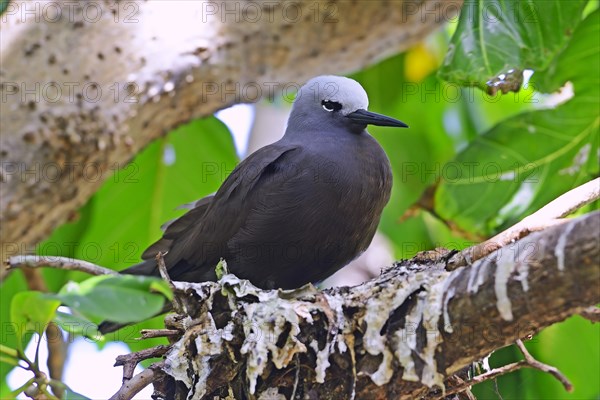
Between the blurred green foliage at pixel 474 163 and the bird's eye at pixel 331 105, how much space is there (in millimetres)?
599

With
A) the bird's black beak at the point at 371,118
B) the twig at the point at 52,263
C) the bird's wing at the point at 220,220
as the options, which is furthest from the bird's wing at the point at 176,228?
the twig at the point at 52,263

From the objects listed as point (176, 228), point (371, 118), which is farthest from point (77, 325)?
point (371, 118)

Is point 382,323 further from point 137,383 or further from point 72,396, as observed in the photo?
point 72,396

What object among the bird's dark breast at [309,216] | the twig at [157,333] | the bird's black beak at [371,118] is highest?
the bird's black beak at [371,118]

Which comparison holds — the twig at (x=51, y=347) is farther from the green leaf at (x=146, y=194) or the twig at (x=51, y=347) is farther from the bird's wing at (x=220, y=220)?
the bird's wing at (x=220, y=220)

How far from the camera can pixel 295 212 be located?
413 cm

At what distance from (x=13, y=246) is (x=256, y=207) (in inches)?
49.8

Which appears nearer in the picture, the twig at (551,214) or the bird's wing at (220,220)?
the twig at (551,214)

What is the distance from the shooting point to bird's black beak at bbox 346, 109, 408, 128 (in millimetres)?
4400

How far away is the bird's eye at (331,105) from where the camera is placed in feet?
15.5

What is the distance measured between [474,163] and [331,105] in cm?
104

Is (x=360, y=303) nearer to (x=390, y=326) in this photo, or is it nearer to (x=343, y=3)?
(x=390, y=326)

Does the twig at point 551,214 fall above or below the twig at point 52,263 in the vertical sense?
above

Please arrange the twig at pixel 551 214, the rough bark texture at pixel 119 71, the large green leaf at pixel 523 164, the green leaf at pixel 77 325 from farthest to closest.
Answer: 1. the large green leaf at pixel 523 164
2. the rough bark texture at pixel 119 71
3. the twig at pixel 551 214
4. the green leaf at pixel 77 325
